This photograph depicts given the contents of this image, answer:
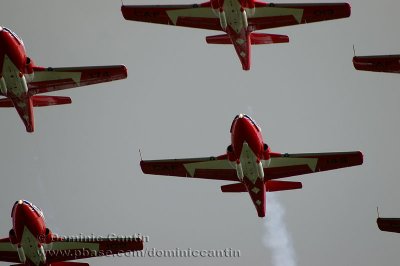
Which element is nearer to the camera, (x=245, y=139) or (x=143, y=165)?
(x=245, y=139)

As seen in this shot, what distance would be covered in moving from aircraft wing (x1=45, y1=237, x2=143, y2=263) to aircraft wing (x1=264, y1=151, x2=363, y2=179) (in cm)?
1067

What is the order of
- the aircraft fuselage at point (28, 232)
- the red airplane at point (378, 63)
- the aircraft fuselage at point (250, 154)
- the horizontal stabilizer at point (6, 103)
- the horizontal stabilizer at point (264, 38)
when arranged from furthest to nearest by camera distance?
1. the horizontal stabilizer at point (264, 38)
2. the horizontal stabilizer at point (6, 103)
3. the red airplane at point (378, 63)
4. the aircraft fuselage at point (28, 232)
5. the aircraft fuselage at point (250, 154)

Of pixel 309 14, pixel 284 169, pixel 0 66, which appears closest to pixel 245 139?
pixel 284 169

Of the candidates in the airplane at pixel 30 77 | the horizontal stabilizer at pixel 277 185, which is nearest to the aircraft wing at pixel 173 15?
the airplane at pixel 30 77

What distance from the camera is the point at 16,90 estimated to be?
3337 inches

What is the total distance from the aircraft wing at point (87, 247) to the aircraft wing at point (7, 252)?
2.45 m

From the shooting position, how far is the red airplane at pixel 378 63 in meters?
84.2

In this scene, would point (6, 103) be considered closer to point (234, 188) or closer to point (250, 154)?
point (234, 188)

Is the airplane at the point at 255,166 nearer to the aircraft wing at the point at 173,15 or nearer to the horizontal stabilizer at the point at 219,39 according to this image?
the horizontal stabilizer at the point at 219,39

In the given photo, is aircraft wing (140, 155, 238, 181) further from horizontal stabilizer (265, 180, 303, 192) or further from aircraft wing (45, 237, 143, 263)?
aircraft wing (45, 237, 143, 263)

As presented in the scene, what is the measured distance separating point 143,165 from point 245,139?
9.86m

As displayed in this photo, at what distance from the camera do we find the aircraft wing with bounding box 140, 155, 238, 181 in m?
85.5

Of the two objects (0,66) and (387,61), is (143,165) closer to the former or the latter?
(0,66)

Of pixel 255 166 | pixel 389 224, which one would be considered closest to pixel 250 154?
pixel 255 166
